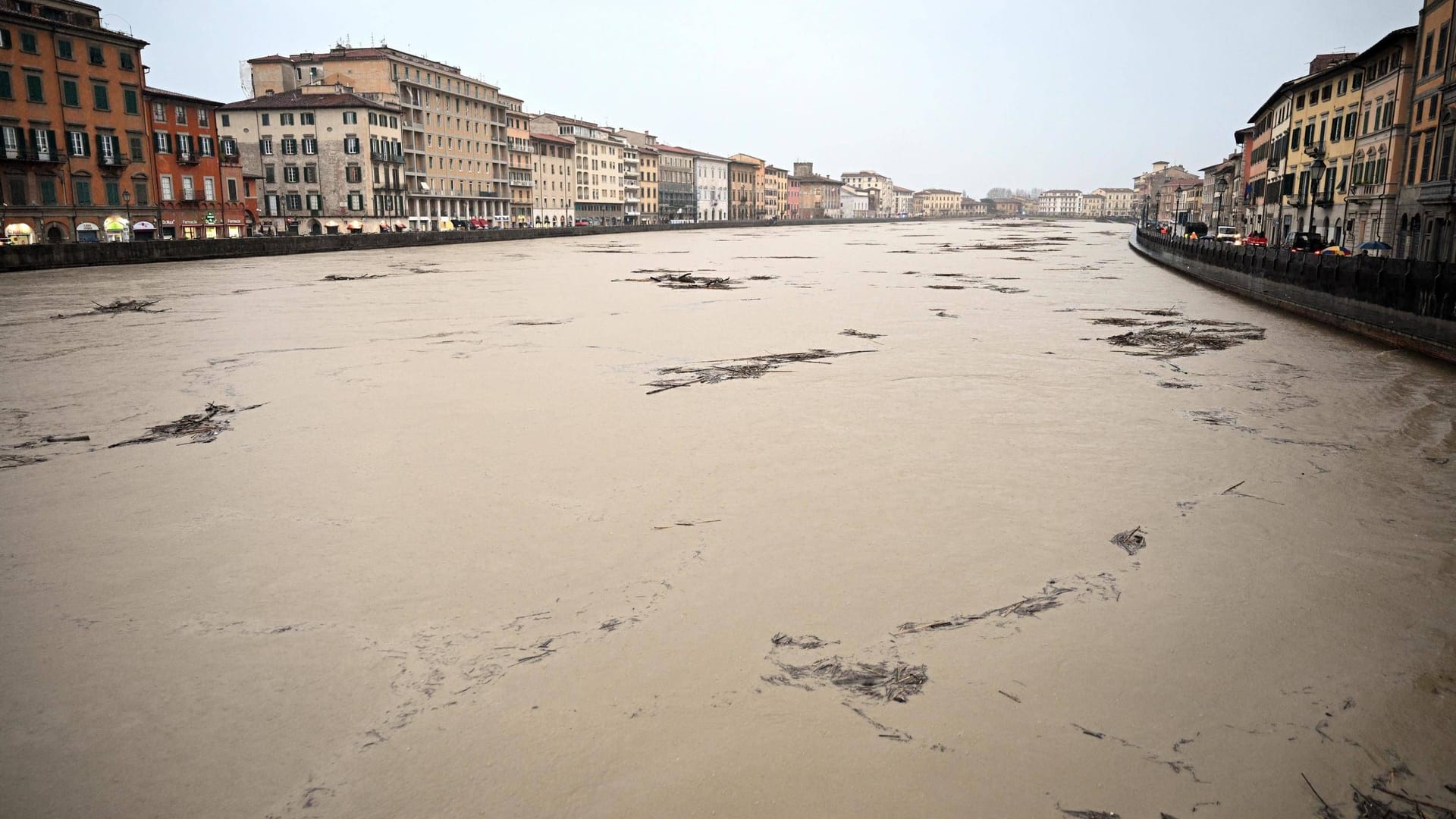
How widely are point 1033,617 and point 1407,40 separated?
42.4 m

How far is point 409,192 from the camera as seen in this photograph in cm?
8294

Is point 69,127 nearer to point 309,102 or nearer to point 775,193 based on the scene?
point 309,102

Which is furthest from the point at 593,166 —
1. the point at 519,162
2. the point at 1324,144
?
the point at 1324,144

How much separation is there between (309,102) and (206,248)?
119ft

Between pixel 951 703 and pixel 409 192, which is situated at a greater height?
pixel 409 192

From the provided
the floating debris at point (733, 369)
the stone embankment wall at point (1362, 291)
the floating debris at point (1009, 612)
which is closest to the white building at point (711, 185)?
the stone embankment wall at point (1362, 291)

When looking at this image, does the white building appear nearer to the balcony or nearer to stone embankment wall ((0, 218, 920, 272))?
stone embankment wall ((0, 218, 920, 272))

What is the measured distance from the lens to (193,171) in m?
54.5

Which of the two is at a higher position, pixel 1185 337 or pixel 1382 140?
pixel 1382 140

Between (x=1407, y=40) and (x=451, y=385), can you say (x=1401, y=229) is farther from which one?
(x=451, y=385)

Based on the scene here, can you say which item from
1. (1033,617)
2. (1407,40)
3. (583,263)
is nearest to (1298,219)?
(1407,40)

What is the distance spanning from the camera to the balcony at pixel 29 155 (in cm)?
4331

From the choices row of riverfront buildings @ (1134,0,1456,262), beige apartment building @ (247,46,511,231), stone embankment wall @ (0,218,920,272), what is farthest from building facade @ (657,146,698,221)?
row of riverfront buildings @ (1134,0,1456,262)

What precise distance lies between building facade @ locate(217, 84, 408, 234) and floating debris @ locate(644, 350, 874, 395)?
219 ft
